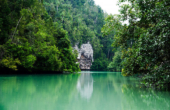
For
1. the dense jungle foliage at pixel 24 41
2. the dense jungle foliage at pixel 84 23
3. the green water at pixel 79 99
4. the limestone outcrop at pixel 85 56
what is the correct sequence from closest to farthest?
the green water at pixel 79 99, the dense jungle foliage at pixel 24 41, the dense jungle foliage at pixel 84 23, the limestone outcrop at pixel 85 56

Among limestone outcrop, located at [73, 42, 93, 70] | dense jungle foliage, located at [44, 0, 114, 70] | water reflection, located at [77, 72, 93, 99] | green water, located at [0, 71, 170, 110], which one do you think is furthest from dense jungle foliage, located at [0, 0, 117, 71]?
limestone outcrop, located at [73, 42, 93, 70]

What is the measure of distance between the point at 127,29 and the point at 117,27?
2.28ft

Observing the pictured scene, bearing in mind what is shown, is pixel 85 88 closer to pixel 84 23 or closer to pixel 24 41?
pixel 24 41

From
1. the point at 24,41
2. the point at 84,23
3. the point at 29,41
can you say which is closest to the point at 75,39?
the point at 84,23

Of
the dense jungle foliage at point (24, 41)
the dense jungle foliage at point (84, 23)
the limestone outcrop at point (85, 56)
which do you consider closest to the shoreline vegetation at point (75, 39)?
the dense jungle foliage at point (24, 41)

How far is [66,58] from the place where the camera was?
30375 millimetres

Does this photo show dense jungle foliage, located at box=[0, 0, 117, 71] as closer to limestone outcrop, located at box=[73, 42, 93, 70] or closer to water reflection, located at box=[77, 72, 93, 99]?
water reflection, located at box=[77, 72, 93, 99]


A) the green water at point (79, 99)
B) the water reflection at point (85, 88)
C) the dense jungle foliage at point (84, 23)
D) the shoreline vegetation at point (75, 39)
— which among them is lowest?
the water reflection at point (85, 88)

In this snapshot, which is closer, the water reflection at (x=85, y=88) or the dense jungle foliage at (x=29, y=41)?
the water reflection at (x=85, y=88)

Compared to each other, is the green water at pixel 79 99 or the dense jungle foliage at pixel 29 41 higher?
the dense jungle foliage at pixel 29 41

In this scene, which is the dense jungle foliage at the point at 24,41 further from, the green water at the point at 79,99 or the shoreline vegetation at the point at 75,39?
the green water at the point at 79,99

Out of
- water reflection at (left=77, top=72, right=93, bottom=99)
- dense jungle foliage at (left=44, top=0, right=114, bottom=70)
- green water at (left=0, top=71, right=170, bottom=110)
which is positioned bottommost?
water reflection at (left=77, top=72, right=93, bottom=99)

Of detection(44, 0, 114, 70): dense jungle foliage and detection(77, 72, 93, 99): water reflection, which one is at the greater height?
detection(44, 0, 114, 70): dense jungle foliage

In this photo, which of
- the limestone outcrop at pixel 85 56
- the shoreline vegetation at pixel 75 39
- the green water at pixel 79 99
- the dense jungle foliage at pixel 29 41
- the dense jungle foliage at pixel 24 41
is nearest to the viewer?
the green water at pixel 79 99
